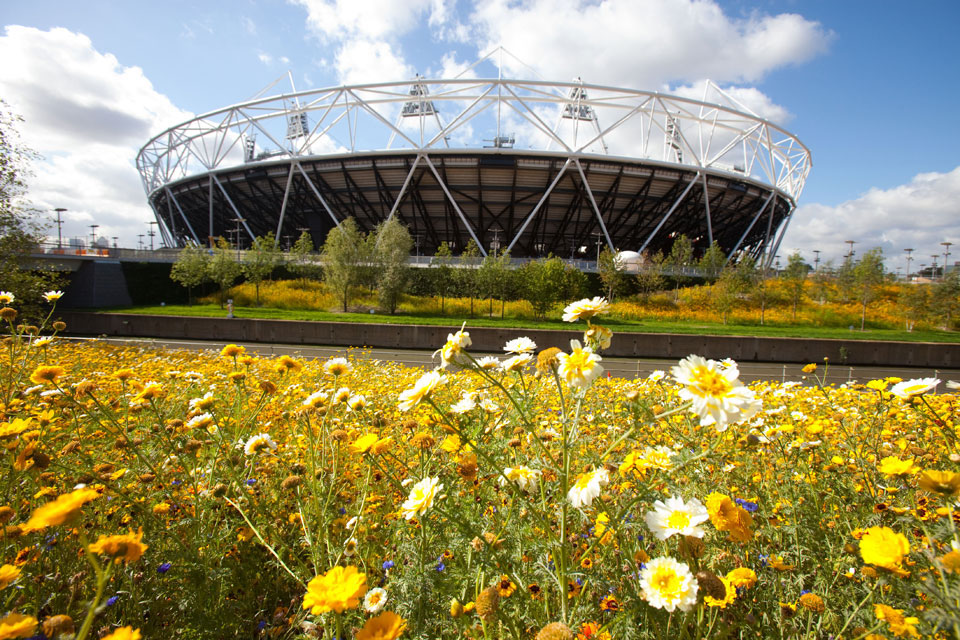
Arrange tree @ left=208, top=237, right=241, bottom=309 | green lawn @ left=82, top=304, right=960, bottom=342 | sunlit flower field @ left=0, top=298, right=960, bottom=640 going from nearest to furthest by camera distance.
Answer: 1. sunlit flower field @ left=0, top=298, right=960, bottom=640
2. green lawn @ left=82, top=304, right=960, bottom=342
3. tree @ left=208, top=237, right=241, bottom=309

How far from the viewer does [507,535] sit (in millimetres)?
1514

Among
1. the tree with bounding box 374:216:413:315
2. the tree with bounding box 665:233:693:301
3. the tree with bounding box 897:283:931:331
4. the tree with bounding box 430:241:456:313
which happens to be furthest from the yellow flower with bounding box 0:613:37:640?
the tree with bounding box 897:283:931:331

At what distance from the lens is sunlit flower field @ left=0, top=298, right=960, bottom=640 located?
1.00 metres

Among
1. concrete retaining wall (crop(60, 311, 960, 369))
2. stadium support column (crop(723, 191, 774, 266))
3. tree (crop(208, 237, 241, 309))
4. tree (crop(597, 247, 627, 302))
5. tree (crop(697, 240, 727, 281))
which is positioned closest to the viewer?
concrete retaining wall (crop(60, 311, 960, 369))

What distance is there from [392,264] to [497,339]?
12.2 metres

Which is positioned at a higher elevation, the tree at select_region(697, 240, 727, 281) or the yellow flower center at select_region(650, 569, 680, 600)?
the tree at select_region(697, 240, 727, 281)

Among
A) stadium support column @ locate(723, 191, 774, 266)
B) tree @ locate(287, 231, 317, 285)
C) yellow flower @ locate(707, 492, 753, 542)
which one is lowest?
yellow flower @ locate(707, 492, 753, 542)

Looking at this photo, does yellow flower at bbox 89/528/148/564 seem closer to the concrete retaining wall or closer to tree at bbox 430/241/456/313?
the concrete retaining wall

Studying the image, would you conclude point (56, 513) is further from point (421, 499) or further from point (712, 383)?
point (712, 383)

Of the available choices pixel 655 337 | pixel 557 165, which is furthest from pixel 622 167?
pixel 655 337

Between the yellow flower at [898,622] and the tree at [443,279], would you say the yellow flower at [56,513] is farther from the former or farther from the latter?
the tree at [443,279]

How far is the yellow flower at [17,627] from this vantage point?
78 centimetres

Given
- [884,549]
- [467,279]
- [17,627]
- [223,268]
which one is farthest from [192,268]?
[884,549]

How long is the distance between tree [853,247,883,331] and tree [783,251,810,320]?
Answer: 281 cm
